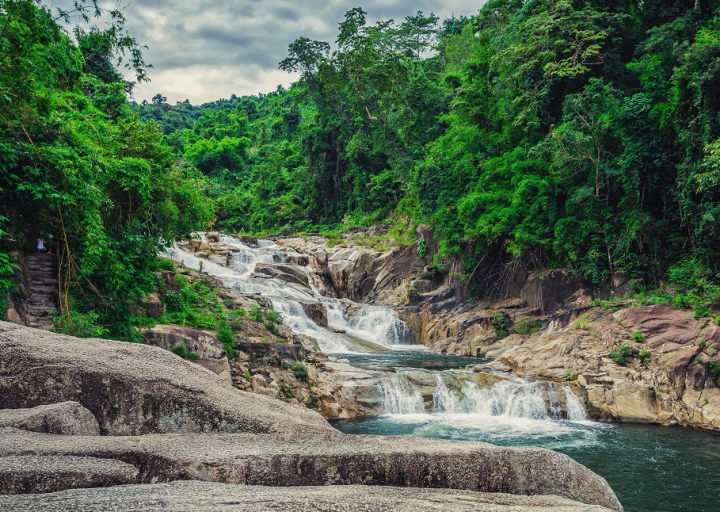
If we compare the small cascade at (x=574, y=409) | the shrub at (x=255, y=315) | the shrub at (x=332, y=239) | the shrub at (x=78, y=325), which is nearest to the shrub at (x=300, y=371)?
the shrub at (x=255, y=315)

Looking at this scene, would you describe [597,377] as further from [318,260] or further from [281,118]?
[281,118]

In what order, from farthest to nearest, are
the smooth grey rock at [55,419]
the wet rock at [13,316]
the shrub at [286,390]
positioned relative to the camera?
the shrub at [286,390] < the wet rock at [13,316] < the smooth grey rock at [55,419]

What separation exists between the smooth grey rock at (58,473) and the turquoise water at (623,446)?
775 centimetres

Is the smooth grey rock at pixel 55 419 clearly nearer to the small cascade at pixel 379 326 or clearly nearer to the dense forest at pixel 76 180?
the dense forest at pixel 76 180

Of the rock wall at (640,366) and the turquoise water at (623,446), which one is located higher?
the rock wall at (640,366)

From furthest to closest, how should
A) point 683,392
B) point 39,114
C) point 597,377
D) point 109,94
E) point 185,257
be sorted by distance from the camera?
point 185,257 < point 109,94 < point 597,377 < point 683,392 < point 39,114

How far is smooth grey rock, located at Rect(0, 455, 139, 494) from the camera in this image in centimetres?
317

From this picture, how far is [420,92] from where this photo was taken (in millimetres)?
34531

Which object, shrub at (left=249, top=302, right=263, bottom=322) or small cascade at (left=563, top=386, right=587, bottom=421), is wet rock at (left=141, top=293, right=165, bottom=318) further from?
small cascade at (left=563, top=386, right=587, bottom=421)

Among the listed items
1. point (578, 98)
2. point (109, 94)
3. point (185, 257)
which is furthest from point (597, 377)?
point (185, 257)

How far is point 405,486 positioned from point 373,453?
1.14ft

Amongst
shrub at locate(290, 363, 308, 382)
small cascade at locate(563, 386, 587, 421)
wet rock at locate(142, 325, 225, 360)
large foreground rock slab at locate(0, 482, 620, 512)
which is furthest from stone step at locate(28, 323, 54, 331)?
small cascade at locate(563, 386, 587, 421)

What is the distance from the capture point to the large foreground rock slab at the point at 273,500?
2.69 m

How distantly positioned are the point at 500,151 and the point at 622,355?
533 inches
